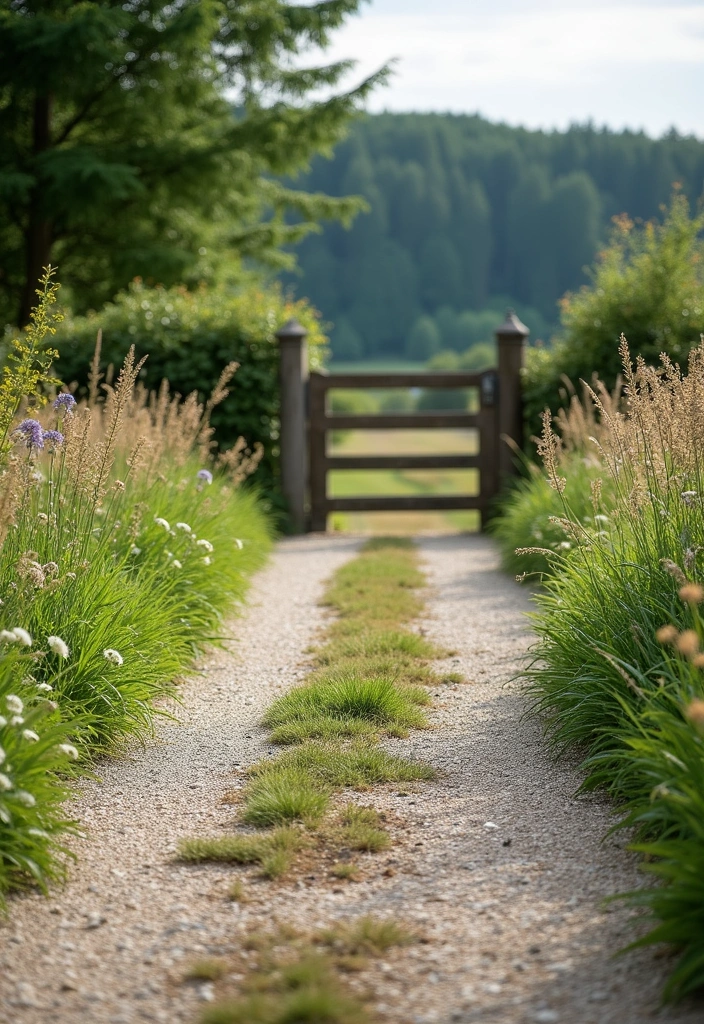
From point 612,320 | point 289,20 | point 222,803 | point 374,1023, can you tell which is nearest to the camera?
point 374,1023

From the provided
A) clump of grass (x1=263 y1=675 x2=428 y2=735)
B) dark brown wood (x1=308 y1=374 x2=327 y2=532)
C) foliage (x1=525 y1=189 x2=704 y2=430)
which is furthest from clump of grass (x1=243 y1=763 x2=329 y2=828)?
foliage (x1=525 y1=189 x2=704 y2=430)

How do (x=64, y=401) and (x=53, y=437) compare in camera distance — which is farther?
(x=64, y=401)

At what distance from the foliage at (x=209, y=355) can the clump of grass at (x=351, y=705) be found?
5.03 m

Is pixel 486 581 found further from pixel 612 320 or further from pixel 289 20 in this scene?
pixel 289 20

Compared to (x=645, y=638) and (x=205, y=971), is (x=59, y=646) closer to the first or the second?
(x=205, y=971)

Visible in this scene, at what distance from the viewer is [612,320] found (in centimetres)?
887

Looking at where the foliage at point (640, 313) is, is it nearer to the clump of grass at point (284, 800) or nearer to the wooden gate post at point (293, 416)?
the wooden gate post at point (293, 416)

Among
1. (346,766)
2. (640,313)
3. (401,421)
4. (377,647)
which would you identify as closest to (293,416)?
(401,421)

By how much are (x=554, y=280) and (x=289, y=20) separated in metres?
43.6

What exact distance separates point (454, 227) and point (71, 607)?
5879 centimetres

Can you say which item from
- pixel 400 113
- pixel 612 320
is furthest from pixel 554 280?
pixel 612 320

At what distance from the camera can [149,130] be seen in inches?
528

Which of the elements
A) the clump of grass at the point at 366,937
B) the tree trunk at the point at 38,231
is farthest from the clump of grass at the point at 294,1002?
the tree trunk at the point at 38,231

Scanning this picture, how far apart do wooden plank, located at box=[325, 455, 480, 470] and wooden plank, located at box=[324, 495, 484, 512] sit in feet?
0.96
